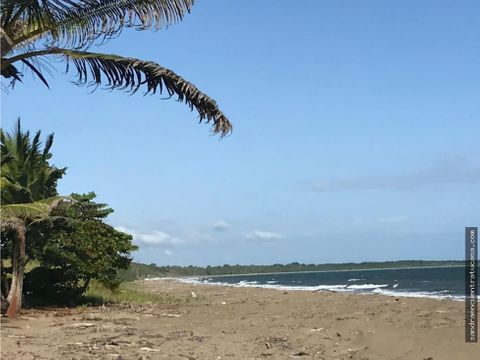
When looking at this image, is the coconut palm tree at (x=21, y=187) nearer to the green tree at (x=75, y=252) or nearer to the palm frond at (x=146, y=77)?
the green tree at (x=75, y=252)

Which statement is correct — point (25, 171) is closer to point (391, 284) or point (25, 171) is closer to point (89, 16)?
point (89, 16)

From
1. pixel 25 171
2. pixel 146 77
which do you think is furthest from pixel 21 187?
pixel 146 77

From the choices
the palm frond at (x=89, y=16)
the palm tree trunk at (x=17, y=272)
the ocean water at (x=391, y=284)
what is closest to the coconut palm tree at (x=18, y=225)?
the palm tree trunk at (x=17, y=272)

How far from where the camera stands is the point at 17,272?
1681 cm

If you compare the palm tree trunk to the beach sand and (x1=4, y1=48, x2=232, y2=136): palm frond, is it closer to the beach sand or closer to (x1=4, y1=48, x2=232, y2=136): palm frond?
the beach sand

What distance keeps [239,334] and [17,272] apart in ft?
22.5

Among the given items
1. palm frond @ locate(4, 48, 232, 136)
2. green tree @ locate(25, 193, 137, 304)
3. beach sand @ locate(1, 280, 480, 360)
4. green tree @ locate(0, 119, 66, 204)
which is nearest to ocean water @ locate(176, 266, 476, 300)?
beach sand @ locate(1, 280, 480, 360)

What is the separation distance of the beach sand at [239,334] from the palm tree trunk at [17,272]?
1.28ft

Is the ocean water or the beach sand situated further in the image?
the ocean water

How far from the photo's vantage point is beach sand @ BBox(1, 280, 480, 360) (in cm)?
1149

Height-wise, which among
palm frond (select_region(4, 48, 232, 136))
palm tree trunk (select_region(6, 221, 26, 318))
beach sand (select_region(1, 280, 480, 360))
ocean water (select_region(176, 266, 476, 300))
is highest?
palm frond (select_region(4, 48, 232, 136))

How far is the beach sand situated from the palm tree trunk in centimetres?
39

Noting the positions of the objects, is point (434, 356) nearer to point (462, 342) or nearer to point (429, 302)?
point (462, 342)

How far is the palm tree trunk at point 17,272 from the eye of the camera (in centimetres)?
1608
